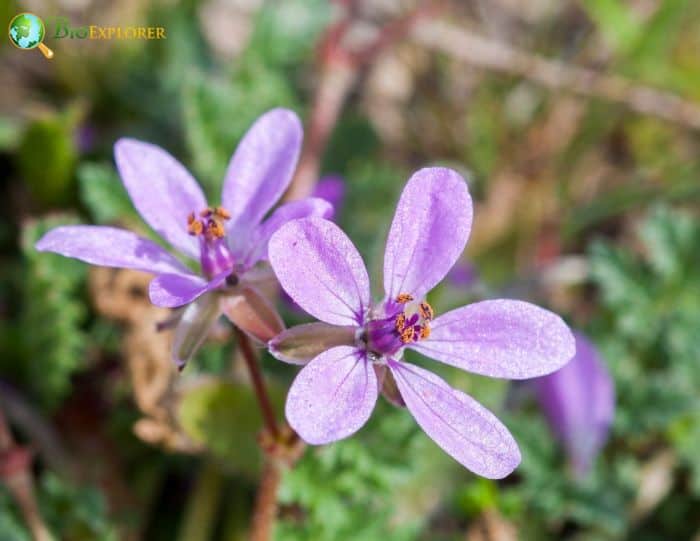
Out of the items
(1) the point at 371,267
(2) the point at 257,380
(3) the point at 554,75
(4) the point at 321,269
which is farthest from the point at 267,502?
(3) the point at 554,75

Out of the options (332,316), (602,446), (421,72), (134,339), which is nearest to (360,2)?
(421,72)

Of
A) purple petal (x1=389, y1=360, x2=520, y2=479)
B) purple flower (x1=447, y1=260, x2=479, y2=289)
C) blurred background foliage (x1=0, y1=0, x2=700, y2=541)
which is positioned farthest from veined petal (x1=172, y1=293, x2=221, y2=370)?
purple flower (x1=447, y1=260, x2=479, y2=289)

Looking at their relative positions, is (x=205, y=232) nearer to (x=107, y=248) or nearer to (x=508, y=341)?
(x=107, y=248)

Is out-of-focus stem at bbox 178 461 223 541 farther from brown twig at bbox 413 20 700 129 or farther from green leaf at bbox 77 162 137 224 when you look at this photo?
brown twig at bbox 413 20 700 129

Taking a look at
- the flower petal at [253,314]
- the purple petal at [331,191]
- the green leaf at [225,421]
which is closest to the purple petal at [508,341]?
the flower petal at [253,314]

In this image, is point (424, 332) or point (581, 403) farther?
point (581, 403)
